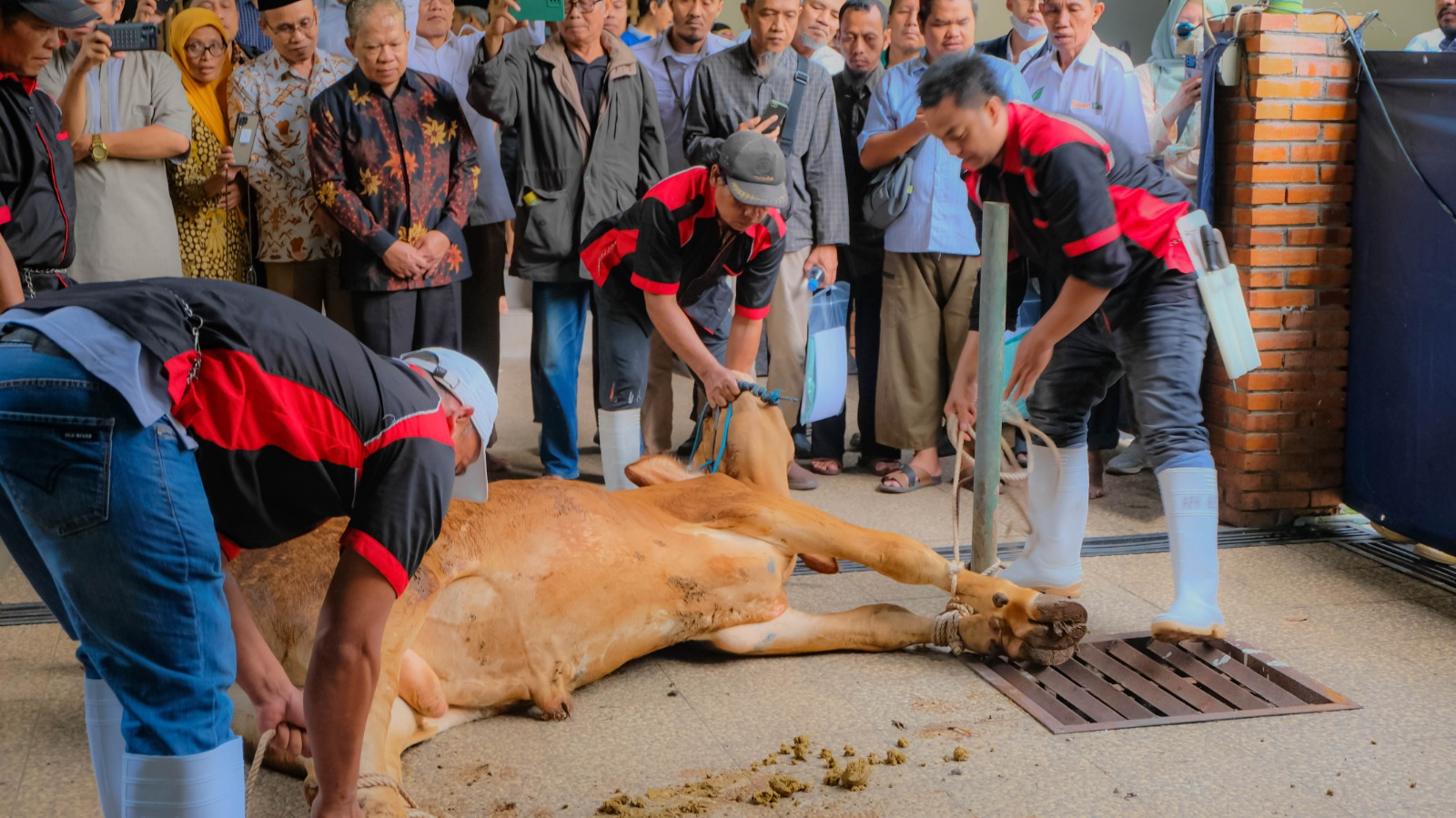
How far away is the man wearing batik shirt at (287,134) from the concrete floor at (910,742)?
1.97 m

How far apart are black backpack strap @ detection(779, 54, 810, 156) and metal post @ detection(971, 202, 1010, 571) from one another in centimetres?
180

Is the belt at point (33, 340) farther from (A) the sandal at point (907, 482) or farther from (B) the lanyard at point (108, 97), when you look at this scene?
(A) the sandal at point (907, 482)

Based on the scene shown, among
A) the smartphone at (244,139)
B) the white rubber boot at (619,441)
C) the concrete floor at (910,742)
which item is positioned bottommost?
the concrete floor at (910,742)

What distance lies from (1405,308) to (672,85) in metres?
3.27

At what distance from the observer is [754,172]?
159 inches

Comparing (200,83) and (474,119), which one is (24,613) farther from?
(474,119)

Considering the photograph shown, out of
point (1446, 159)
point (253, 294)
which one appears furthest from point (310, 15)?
point (1446, 159)

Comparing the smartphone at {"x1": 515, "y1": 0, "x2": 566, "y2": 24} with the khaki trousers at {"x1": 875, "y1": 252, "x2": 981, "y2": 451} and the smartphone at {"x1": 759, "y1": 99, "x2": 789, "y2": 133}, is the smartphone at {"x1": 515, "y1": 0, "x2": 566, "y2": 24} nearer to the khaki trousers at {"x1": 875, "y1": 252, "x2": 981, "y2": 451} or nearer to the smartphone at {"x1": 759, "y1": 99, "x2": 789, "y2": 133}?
the smartphone at {"x1": 759, "y1": 99, "x2": 789, "y2": 133}

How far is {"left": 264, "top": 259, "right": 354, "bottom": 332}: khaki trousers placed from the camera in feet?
17.8

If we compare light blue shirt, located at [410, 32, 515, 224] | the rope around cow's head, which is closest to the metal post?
the rope around cow's head

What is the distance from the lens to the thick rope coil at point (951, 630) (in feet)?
12.2

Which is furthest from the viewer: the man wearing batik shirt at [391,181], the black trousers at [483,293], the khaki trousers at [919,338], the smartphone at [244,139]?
the black trousers at [483,293]

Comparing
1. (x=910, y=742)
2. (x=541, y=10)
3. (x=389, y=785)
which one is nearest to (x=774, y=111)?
(x=541, y=10)

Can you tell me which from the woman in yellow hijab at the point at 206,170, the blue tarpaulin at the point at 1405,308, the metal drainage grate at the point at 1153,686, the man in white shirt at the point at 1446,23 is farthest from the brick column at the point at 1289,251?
the woman in yellow hijab at the point at 206,170
